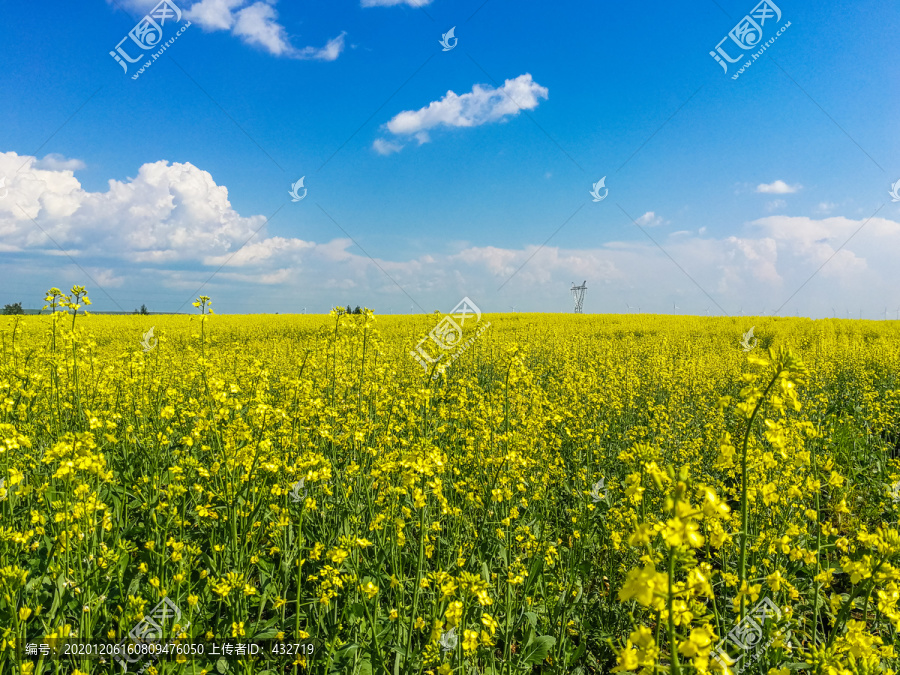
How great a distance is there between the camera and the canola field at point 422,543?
5.98 feet

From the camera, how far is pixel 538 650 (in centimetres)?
→ 270

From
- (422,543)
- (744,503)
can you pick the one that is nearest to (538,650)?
(422,543)

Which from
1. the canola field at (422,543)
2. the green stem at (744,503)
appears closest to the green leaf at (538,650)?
the canola field at (422,543)

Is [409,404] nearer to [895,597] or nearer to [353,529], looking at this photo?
[353,529]

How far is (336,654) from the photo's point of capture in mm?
2482

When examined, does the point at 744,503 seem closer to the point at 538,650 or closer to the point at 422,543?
the point at 422,543

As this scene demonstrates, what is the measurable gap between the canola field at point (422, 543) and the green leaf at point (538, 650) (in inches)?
0.5

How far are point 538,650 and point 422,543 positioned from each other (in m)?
1.12

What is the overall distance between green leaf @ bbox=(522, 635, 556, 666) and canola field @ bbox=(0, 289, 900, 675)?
12mm

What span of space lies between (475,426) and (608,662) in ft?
6.73

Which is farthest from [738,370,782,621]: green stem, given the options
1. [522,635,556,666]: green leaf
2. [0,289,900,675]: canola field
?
[522,635,556,666]: green leaf

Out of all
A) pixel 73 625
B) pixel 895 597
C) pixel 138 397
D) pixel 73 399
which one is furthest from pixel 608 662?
pixel 73 399

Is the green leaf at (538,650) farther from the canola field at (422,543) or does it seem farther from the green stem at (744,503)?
the green stem at (744,503)

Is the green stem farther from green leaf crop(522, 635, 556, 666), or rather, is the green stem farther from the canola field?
green leaf crop(522, 635, 556, 666)
